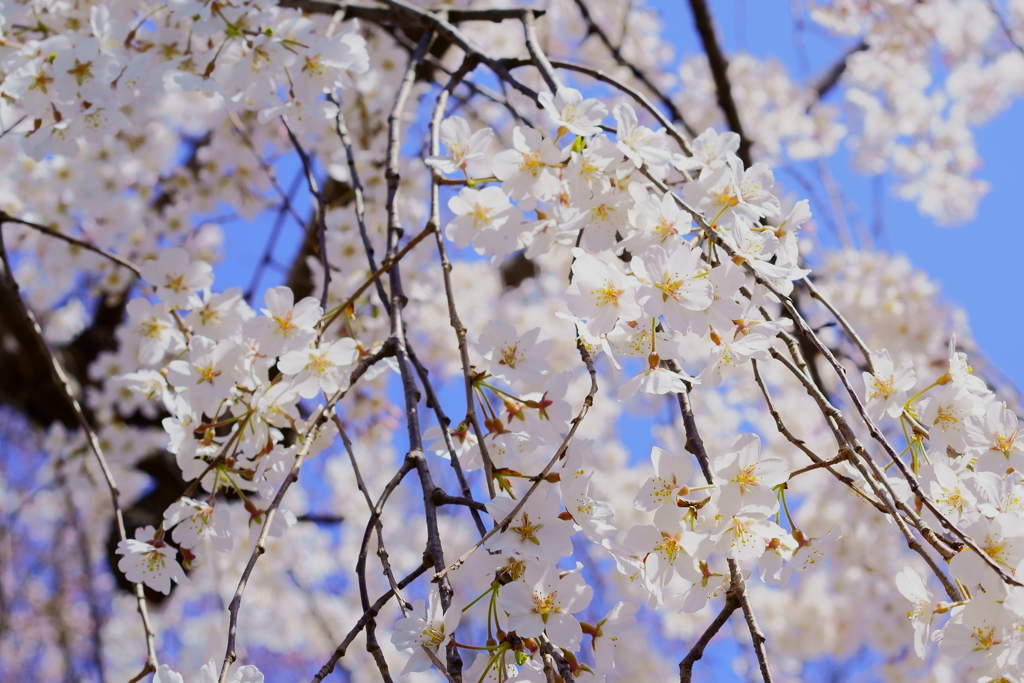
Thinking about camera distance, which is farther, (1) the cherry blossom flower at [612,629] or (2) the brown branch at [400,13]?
(2) the brown branch at [400,13]

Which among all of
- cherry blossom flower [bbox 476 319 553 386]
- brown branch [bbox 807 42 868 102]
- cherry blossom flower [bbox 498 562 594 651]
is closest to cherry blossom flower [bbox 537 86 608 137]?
cherry blossom flower [bbox 476 319 553 386]

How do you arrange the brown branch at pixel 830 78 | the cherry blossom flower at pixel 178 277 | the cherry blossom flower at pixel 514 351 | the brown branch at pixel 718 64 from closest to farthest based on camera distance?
the cherry blossom flower at pixel 514 351, the cherry blossom flower at pixel 178 277, the brown branch at pixel 718 64, the brown branch at pixel 830 78

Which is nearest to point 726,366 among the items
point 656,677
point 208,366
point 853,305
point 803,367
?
point 803,367

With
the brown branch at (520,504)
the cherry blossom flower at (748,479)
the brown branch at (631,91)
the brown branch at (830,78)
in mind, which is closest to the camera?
the brown branch at (520,504)

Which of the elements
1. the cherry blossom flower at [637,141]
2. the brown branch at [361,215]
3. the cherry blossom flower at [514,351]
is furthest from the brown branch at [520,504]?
the brown branch at [361,215]

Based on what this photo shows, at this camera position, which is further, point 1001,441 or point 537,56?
point 537,56

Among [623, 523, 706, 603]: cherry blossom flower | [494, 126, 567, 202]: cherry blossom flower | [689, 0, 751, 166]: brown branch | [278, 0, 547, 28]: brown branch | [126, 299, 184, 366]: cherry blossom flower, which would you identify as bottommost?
[623, 523, 706, 603]: cherry blossom flower

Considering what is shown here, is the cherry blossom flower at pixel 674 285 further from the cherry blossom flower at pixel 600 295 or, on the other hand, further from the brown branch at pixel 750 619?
the brown branch at pixel 750 619

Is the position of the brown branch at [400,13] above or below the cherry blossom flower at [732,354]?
above

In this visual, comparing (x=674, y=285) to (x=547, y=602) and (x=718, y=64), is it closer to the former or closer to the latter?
(x=547, y=602)

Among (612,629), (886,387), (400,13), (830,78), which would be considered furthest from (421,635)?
(830,78)

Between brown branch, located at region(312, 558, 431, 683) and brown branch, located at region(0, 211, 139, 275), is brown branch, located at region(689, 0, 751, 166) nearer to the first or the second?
brown branch, located at region(0, 211, 139, 275)

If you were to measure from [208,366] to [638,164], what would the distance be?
0.55m

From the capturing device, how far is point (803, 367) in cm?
78
